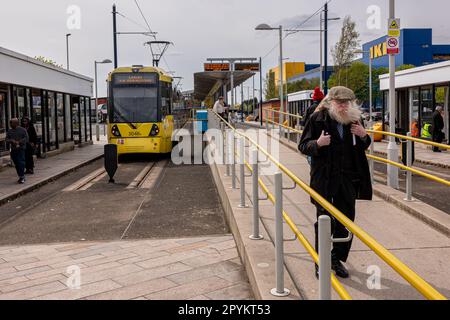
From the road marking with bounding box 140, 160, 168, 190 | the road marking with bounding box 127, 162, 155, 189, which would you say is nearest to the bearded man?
the road marking with bounding box 140, 160, 168, 190

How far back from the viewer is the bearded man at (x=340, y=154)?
4.55 m

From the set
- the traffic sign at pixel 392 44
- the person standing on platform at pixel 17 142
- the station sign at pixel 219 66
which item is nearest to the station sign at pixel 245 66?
the station sign at pixel 219 66

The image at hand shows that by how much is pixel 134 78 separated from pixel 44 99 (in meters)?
5.18

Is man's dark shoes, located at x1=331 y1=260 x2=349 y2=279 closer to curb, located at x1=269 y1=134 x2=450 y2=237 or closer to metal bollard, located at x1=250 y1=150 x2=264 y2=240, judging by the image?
metal bollard, located at x1=250 y1=150 x2=264 y2=240

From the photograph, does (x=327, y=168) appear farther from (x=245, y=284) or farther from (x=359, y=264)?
(x=245, y=284)

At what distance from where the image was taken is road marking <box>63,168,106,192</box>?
43.8ft

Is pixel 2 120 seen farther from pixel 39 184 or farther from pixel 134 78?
pixel 39 184

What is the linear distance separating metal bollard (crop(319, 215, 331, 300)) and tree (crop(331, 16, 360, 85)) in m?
41.0

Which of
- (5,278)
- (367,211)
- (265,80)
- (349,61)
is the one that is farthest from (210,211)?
(265,80)

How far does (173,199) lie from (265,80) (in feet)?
260

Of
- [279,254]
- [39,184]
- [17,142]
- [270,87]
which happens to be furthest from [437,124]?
[270,87]

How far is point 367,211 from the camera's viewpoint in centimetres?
743

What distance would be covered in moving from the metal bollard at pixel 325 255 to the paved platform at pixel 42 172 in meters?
9.75
